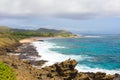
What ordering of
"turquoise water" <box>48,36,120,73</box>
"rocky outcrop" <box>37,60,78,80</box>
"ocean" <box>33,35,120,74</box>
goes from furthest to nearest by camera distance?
1. "turquoise water" <box>48,36,120,73</box>
2. "ocean" <box>33,35,120,74</box>
3. "rocky outcrop" <box>37,60,78,80</box>

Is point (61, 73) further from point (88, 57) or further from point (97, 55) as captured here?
point (97, 55)

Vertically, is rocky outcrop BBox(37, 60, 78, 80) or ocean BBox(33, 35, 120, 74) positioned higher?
rocky outcrop BBox(37, 60, 78, 80)

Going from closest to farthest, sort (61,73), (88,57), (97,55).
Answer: (61,73)
(88,57)
(97,55)

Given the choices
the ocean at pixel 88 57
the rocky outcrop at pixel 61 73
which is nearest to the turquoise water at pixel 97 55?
the ocean at pixel 88 57

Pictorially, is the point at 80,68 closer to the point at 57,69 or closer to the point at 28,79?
the point at 57,69

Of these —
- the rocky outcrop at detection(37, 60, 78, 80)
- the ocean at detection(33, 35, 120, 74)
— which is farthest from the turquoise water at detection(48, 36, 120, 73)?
the rocky outcrop at detection(37, 60, 78, 80)

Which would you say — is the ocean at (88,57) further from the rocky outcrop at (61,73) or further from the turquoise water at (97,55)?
the rocky outcrop at (61,73)

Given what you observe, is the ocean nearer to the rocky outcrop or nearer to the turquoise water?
the turquoise water

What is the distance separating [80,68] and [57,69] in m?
16.5

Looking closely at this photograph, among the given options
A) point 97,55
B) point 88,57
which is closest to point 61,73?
point 88,57

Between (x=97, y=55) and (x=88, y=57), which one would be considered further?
(x=97, y=55)

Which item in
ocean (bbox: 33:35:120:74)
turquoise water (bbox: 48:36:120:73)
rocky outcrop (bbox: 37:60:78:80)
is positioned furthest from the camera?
turquoise water (bbox: 48:36:120:73)

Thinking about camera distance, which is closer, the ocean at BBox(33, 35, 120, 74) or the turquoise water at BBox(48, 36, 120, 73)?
the ocean at BBox(33, 35, 120, 74)

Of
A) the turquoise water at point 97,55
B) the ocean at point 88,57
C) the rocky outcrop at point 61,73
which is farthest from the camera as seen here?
the turquoise water at point 97,55
